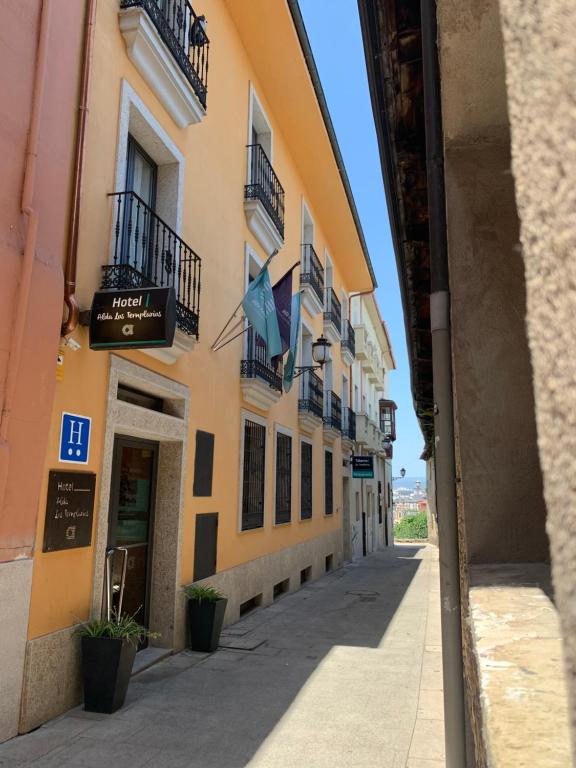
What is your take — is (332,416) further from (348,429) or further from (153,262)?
(153,262)

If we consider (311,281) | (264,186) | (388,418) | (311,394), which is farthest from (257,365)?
(388,418)

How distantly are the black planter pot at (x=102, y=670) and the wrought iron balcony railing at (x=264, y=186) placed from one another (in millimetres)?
7670

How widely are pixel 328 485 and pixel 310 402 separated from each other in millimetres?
4203

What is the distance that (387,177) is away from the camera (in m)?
3.41

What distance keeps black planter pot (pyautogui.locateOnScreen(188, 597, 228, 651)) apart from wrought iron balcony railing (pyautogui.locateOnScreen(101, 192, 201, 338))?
10.9 ft

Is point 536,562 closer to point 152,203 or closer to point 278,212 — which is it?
point 152,203

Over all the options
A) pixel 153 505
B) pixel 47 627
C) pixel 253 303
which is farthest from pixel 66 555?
pixel 253 303

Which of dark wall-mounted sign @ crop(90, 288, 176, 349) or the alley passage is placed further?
dark wall-mounted sign @ crop(90, 288, 176, 349)

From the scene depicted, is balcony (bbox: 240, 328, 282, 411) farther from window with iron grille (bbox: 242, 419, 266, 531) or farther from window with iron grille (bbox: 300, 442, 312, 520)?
window with iron grille (bbox: 300, 442, 312, 520)

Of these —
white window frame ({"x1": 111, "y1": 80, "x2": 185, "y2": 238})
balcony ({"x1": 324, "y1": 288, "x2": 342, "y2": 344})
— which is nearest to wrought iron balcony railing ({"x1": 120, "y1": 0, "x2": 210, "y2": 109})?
white window frame ({"x1": 111, "y1": 80, "x2": 185, "y2": 238})

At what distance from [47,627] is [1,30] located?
4700mm

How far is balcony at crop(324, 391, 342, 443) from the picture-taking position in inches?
654

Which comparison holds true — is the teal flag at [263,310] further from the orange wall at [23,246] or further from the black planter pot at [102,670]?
the black planter pot at [102,670]

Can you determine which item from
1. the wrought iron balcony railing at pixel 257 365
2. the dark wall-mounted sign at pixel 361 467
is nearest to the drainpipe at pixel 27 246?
the wrought iron balcony railing at pixel 257 365
